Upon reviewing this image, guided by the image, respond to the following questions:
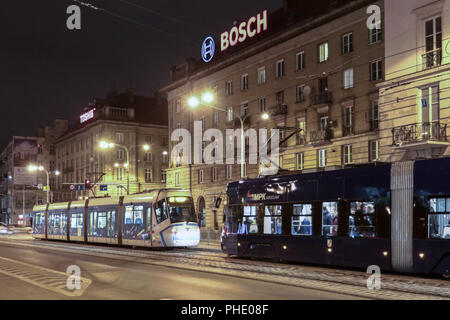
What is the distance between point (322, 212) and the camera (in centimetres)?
1883

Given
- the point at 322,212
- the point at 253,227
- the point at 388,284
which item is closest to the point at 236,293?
the point at 388,284

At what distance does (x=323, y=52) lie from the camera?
1655 inches

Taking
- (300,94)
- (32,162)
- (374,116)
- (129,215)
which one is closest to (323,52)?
(300,94)

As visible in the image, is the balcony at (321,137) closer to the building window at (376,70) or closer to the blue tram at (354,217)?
the building window at (376,70)

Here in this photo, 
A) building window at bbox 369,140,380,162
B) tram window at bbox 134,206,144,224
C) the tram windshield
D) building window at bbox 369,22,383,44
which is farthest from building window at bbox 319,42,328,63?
tram window at bbox 134,206,144,224

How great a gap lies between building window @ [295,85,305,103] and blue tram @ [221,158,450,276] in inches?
889

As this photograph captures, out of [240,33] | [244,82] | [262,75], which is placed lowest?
[244,82]

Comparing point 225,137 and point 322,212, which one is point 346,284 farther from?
point 225,137

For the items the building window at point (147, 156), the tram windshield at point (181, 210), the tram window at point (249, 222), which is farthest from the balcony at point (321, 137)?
the building window at point (147, 156)

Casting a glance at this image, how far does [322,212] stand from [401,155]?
15629 millimetres

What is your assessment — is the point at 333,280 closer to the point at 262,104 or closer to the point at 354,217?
the point at 354,217

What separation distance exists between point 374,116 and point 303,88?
773cm

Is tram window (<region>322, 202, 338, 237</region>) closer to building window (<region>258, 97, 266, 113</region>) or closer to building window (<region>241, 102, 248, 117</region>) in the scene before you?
building window (<region>258, 97, 266, 113</region>)

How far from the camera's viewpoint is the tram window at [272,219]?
20.5 meters
